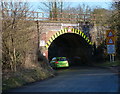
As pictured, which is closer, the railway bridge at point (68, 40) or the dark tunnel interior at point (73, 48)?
the railway bridge at point (68, 40)

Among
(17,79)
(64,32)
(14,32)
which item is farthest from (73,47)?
(17,79)

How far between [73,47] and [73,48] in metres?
0.20

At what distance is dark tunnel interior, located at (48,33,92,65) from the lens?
30.3 meters

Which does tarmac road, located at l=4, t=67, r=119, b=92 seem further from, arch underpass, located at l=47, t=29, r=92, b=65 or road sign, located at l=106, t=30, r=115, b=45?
arch underpass, located at l=47, t=29, r=92, b=65

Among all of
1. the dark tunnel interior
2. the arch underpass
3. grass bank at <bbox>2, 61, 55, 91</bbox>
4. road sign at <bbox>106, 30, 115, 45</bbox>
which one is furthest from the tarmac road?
the dark tunnel interior

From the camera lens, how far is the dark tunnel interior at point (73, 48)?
30.3 metres

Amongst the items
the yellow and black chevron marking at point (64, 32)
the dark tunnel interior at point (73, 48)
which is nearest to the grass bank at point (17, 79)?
the yellow and black chevron marking at point (64, 32)

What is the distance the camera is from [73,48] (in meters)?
34.7

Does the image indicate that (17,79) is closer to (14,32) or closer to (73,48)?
(14,32)

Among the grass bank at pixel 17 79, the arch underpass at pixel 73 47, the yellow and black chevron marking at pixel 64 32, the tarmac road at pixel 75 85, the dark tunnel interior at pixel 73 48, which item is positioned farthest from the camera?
the dark tunnel interior at pixel 73 48

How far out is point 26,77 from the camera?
13492 millimetres

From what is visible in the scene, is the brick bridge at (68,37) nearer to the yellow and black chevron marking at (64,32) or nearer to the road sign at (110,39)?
the yellow and black chevron marking at (64,32)

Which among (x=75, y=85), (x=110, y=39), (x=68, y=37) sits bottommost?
(x=75, y=85)

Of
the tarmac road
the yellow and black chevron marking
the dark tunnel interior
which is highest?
the yellow and black chevron marking
